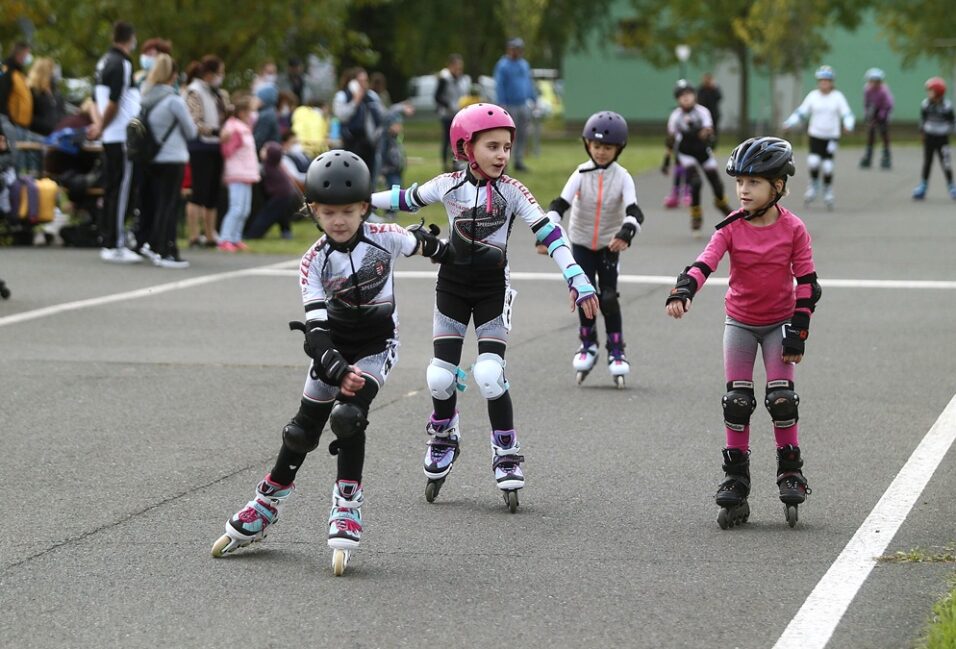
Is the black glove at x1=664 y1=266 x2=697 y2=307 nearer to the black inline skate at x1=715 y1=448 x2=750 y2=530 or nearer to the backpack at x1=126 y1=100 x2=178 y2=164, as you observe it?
the black inline skate at x1=715 y1=448 x2=750 y2=530

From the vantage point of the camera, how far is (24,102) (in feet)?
61.4

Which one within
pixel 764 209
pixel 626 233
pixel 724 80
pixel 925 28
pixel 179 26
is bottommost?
pixel 626 233

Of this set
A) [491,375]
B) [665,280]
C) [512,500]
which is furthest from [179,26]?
[512,500]

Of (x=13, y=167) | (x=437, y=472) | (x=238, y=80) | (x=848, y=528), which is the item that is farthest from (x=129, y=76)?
(x=848, y=528)

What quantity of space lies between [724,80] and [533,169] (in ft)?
79.4

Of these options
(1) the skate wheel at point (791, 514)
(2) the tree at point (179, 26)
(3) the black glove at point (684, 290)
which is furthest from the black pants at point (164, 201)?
(1) the skate wheel at point (791, 514)

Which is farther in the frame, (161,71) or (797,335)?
(161,71)

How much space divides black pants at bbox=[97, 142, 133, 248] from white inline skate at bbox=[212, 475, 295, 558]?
35.6 feet

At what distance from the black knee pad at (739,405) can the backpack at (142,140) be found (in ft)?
32.8

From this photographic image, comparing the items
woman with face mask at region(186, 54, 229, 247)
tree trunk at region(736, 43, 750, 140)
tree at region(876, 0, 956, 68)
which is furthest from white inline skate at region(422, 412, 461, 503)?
tree at region(876, 0, 956, 68)

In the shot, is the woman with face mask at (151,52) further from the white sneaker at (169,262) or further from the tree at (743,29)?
the tree at (743,29)

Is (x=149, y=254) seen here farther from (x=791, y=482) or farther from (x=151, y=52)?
(x=791, y=482)

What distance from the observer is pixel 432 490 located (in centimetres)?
720

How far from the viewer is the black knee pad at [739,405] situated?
6.82 m
